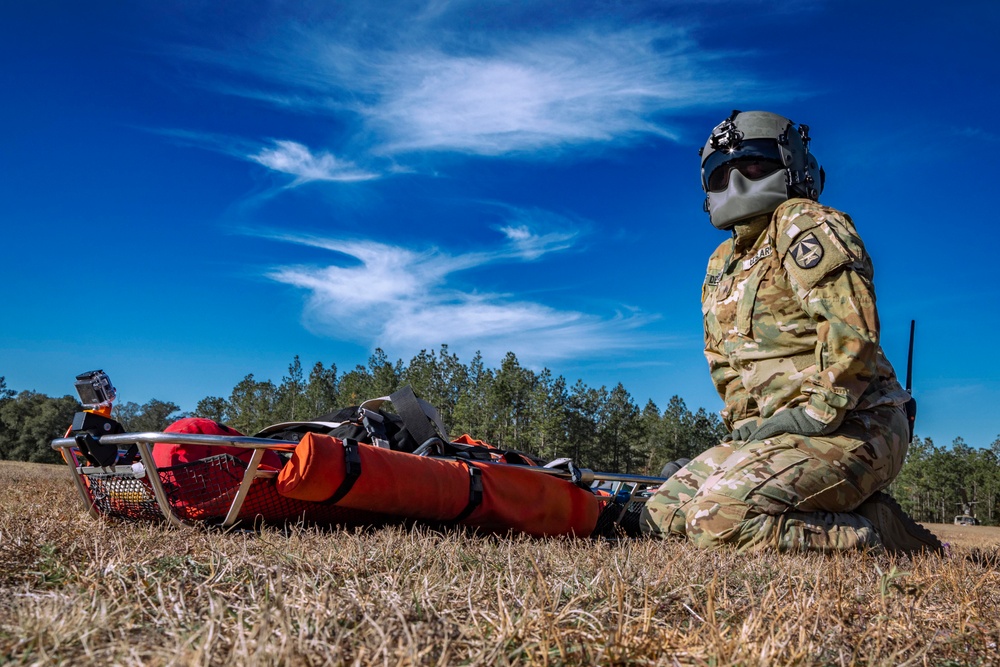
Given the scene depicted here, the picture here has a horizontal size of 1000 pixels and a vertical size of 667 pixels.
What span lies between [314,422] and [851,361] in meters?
3.58

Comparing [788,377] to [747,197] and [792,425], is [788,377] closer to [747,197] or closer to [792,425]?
[792,425]

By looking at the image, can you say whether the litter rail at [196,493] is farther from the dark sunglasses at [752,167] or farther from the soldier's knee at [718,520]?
the dark sunglasses at [752,167]

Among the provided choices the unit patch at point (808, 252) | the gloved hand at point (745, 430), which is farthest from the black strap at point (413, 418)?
the unit patch at point (808, 252)

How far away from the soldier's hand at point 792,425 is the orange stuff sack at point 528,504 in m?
1.30

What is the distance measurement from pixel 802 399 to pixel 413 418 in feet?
8.71

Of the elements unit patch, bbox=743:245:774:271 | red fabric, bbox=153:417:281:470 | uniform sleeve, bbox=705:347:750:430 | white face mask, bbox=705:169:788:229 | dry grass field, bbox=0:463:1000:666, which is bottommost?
dry grass field, bbox=0:463:1000:666

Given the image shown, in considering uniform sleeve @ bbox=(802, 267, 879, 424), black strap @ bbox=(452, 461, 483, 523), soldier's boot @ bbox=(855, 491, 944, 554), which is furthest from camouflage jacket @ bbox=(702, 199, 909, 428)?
black strap @ bbox=(452, 461, 483, 523)

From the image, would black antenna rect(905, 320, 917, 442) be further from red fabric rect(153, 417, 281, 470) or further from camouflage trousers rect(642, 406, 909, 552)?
red fabric rect(153, 417, 281, 470)

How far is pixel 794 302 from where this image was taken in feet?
16.4

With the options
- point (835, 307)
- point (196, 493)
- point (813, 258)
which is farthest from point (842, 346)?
point (196, 493)

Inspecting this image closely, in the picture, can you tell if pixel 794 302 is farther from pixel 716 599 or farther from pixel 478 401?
pixel 478 401

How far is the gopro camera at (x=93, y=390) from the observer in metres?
5.12

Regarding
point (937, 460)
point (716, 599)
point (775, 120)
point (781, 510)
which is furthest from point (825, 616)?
point (937, 460)

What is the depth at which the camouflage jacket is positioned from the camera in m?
4.48
